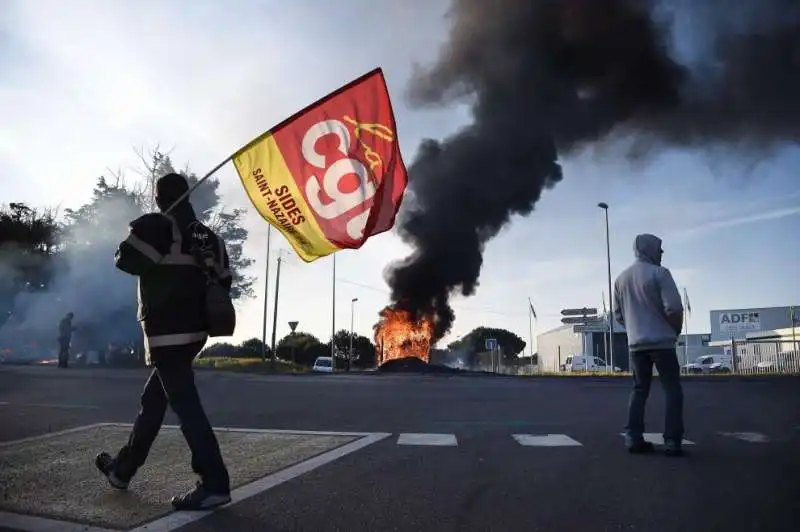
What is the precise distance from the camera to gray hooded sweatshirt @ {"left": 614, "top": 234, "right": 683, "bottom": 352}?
5.23 meters

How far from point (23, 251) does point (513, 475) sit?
1353 inches

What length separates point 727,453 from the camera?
4.90 m

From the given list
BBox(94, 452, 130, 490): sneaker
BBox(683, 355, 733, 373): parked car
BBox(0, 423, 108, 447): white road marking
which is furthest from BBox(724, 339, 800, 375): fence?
BBox(94, 452, 130, 490): sneaker

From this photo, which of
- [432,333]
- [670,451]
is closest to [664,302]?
[670,451]

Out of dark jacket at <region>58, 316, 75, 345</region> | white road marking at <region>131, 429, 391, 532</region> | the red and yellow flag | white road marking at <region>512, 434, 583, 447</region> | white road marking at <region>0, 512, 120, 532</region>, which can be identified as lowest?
white road marking at <region>0, 512, 120, 532</region>

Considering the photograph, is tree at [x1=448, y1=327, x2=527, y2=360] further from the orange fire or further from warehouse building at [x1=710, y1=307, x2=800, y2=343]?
the orange fire

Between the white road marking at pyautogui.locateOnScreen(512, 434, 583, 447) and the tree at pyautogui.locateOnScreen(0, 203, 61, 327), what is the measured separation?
3172cm

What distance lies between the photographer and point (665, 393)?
16.8 ft

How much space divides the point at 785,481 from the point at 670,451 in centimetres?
111

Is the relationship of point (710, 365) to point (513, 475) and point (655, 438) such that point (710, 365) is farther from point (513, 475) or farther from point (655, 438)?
point (513, 475)

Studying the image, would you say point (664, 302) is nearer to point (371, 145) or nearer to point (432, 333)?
point (371, 145)

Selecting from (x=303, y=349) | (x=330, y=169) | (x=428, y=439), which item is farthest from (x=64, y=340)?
(x=303, y=349)

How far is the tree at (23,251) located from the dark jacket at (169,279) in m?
32.5

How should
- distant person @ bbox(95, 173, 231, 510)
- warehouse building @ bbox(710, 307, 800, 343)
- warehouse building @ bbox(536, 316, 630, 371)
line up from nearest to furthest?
1. distant person @ bbox(95, 173, 231, 510)
2. warehouse building @ bbox(536, 316, 630, 371)
3. warehouse building @ bbox(710, 307, 800, 343)
